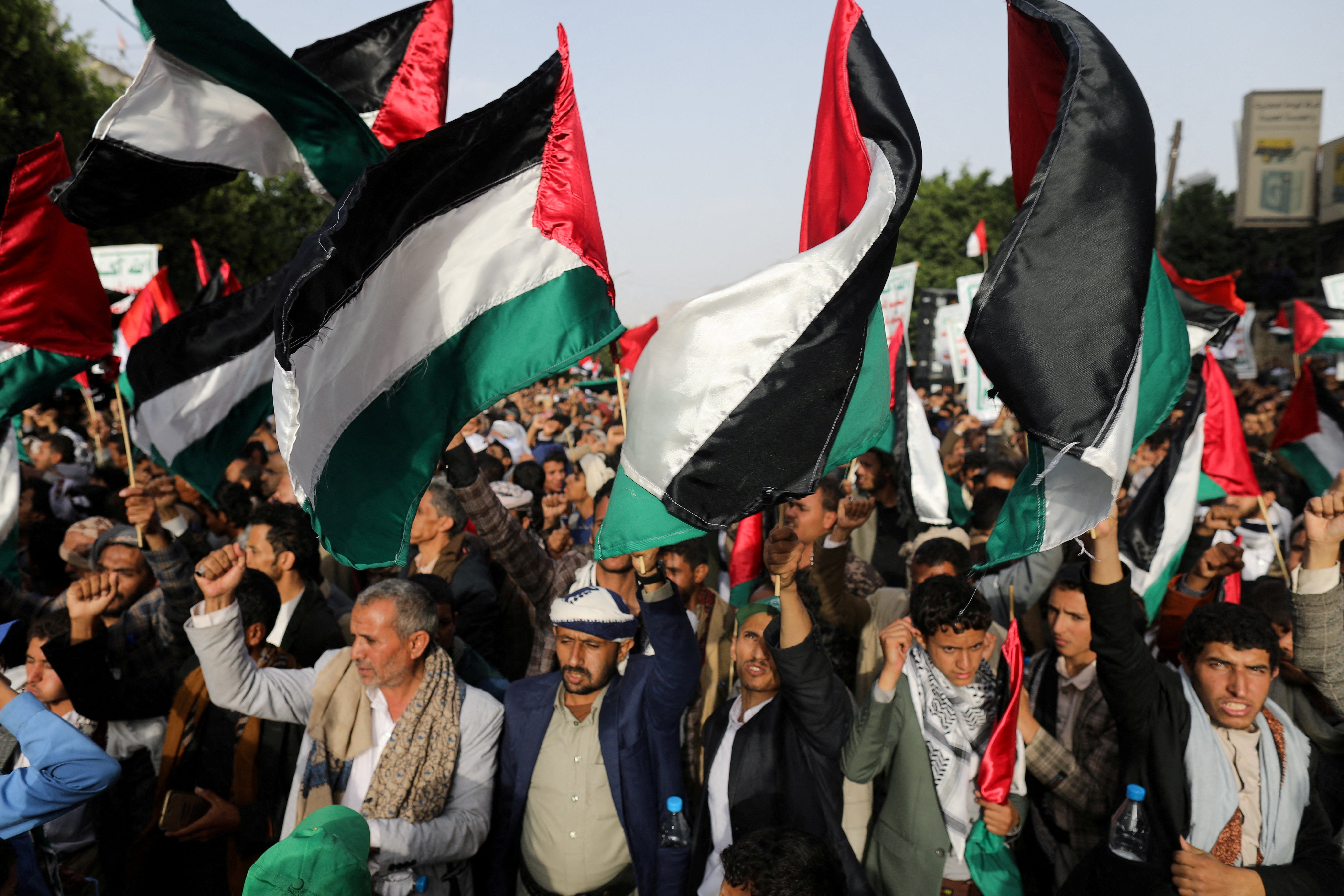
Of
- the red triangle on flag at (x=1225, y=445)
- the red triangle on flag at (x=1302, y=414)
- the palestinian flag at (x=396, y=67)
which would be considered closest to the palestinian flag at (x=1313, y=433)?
the red triangle on flag at (x=1302, y=414)

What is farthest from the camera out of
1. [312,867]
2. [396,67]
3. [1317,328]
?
[1317,328]

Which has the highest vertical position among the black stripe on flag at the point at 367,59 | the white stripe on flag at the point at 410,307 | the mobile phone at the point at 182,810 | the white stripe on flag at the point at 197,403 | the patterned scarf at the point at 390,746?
the black stripe on flag at the point at 367,59

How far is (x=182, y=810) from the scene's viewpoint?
3074 mm

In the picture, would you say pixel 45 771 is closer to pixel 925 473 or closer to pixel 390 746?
pixel 390 746

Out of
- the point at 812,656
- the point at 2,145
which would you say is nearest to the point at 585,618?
the point at 812,656

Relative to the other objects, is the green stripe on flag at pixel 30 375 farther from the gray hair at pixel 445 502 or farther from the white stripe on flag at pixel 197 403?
the gray hair at pixel 445 502

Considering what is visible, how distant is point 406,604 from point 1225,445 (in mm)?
4046

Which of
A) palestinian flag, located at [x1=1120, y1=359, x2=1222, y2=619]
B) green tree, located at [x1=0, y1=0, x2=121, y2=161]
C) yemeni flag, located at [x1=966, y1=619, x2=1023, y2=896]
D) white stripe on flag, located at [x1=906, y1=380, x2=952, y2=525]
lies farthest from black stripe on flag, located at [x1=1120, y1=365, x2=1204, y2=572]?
green tree, located at [x1=0, y1=0, x2=121, y2=161]

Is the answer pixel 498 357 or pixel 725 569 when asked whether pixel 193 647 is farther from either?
pixel 725 569

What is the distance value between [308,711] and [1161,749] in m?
2.87

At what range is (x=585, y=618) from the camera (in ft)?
10.5

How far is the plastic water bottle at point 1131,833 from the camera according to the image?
273cm

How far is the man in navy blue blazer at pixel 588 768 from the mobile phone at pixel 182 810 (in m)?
0.99

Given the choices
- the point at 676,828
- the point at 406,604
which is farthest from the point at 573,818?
the point at 406,604
